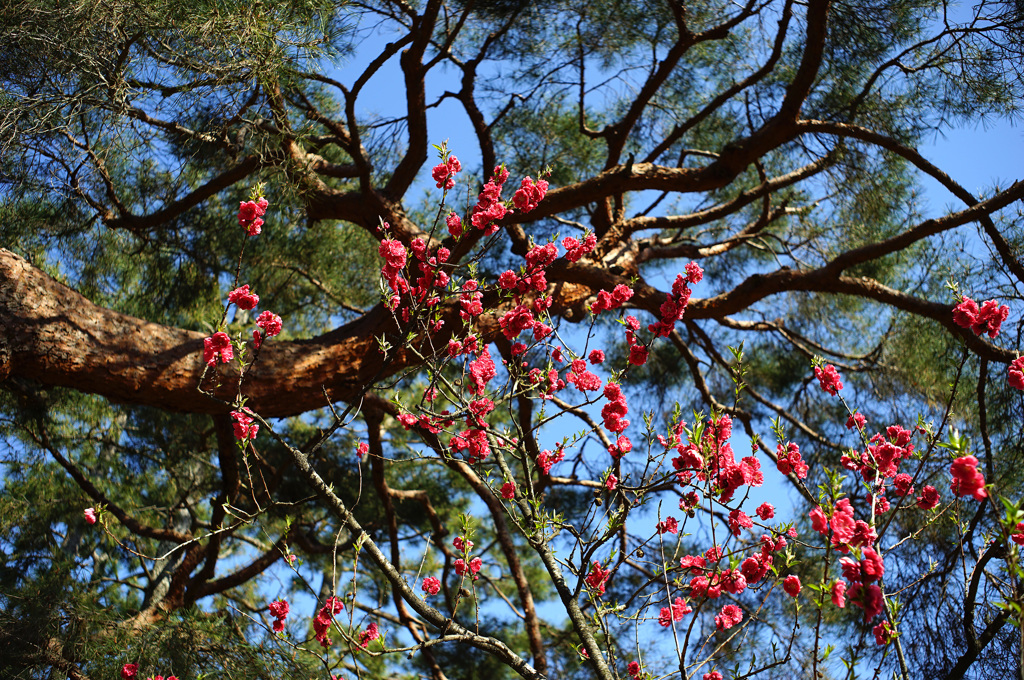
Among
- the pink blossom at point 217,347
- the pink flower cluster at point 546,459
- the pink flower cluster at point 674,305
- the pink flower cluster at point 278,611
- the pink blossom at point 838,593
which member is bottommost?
the pink blossom at point 838,593

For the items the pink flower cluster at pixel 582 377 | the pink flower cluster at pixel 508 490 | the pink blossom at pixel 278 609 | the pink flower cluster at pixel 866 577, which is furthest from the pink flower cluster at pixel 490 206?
the pink blossom at pixel 278 609

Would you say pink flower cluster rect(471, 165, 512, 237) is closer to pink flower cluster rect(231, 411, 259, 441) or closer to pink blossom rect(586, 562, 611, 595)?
pink flower cluster rect(231, 411, 259, 441)

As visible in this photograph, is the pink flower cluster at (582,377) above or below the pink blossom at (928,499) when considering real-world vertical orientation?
above

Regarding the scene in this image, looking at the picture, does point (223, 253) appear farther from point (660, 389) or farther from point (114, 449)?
point (660, 389)

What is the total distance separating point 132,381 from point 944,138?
303 cm

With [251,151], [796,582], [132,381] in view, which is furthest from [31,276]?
[796,582]

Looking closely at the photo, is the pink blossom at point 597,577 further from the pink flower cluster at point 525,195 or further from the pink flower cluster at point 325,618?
the pink flower cluster at point 525,195

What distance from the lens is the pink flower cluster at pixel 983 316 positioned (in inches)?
62.7

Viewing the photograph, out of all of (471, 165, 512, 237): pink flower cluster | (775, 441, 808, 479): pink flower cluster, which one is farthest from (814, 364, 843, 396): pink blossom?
(471, 165, 512, 237): pink flower cluster

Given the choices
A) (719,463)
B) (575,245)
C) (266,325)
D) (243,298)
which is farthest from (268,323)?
(719,463)

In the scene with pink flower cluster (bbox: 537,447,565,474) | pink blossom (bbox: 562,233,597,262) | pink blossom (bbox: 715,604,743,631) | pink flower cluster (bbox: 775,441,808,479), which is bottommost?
pink blossom (bbox: 715,604,743,631)

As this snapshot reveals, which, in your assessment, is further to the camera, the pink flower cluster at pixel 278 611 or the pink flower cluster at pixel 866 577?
the pink flower cluster at pixel 278 611

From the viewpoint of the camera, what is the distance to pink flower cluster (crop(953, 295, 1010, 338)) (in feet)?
5.23

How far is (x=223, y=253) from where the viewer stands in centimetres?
334
